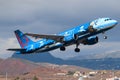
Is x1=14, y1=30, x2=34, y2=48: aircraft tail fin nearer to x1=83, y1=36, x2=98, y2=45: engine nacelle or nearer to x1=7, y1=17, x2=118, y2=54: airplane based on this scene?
x1=7, y1=17, x2=118, y2=54: airplane

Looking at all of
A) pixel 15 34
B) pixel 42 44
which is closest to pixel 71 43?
pixel 42 44

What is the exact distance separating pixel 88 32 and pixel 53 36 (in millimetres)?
14177

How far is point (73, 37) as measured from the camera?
14675 centimetres

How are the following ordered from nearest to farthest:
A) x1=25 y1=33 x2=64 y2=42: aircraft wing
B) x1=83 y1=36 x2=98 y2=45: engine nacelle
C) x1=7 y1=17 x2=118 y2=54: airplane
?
x1=7 y1=17 x2=118 y2=54: airplane → x1=83 y1=36 x2=98 y2=45: engine nacelle → x1=25 y1=33 x2=64 y2=42: aircraft wing

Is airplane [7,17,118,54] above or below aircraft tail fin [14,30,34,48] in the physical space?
below

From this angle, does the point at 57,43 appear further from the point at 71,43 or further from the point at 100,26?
the point at 100,26

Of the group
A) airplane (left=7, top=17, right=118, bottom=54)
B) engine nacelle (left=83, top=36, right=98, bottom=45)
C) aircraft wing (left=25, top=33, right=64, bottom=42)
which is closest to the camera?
airplane (left=7, top=17, right=118, bottom=54)

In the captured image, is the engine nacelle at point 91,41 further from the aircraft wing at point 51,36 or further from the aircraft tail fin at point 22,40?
the aircraft tail fin at point 22,40

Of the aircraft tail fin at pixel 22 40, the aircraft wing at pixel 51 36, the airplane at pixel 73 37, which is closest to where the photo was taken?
the airplane at pixel 73 37

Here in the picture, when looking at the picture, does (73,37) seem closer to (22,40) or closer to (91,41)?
(91,41)

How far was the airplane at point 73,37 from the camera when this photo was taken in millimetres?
143125

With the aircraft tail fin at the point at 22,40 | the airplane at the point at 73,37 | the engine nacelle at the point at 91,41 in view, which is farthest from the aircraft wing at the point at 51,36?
the aircraft tail fin at the point at 22,40

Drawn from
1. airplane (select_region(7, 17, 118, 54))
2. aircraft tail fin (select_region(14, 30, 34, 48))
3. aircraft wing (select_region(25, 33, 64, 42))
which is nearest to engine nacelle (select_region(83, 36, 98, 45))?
airplane (select_region(7, 17, 118, 54))

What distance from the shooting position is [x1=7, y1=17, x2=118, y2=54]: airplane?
14312 centimetres
